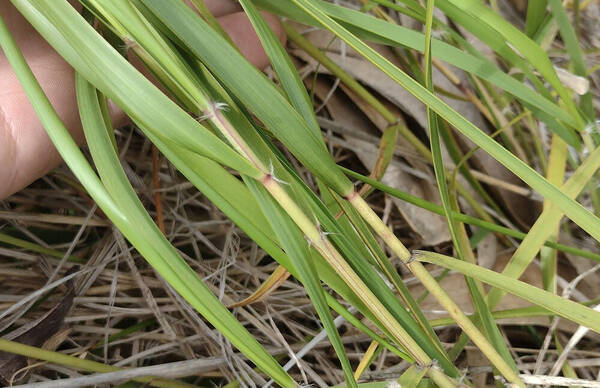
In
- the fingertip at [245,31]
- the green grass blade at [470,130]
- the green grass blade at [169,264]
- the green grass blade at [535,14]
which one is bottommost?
the green grass blade at [169,264]

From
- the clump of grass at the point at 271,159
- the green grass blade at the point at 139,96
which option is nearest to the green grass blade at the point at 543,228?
the clump of grass at the point at 271,159

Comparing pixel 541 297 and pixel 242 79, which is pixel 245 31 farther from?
pixel 541 297

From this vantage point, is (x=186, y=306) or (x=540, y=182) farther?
(x=186, y=306)

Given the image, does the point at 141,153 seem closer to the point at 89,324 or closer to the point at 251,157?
the point at 89,324

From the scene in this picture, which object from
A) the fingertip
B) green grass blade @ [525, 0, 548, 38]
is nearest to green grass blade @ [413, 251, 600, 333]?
green grass blade @ [525, 0, 548, 38]

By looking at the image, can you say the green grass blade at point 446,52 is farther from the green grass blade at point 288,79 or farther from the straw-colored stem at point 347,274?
the straw-colored stem at point 347,274

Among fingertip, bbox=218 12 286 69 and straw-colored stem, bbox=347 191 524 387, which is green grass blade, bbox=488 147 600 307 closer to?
straw-colored stem, bbox=347 191 524 387

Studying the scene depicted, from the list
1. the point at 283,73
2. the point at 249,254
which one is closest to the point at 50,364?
the point at 249,254
